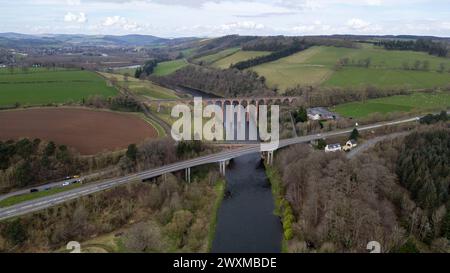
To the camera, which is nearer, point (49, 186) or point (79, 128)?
point (49, 186)

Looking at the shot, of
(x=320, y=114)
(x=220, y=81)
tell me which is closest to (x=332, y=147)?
(x=320, y=114)

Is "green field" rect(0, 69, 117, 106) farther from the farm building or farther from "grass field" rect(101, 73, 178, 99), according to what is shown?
the farm building

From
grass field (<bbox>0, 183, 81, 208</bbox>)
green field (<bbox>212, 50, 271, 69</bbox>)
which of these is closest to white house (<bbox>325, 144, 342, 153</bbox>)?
grass field (<bbox>0, 183, 81, 208</bbox>)

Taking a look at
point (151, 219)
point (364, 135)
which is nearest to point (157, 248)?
point (151, 219)

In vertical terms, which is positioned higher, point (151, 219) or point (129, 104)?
point (129, 104)

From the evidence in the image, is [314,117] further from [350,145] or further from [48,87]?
[48,87]

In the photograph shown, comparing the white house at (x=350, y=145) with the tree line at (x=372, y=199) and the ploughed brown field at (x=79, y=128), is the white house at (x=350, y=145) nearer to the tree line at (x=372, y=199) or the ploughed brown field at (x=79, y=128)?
the tree line at (x=372, y=199)

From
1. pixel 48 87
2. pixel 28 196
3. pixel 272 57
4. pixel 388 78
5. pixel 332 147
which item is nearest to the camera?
pixel 28 196

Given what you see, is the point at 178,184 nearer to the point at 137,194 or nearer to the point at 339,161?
the point at 137,194
